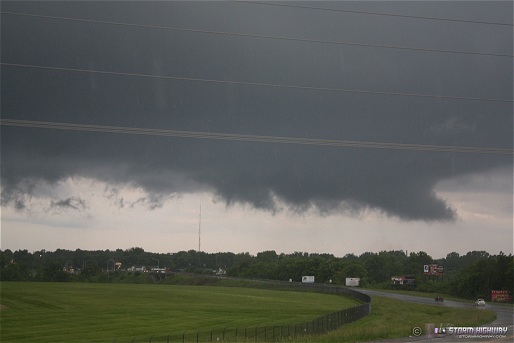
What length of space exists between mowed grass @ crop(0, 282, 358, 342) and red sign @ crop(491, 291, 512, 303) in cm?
3960

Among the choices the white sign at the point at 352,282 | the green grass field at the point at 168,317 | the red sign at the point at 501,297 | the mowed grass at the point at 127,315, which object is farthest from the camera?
the white sign at the point at 352,282

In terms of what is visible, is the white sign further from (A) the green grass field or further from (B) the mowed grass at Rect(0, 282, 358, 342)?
(A) the green grass field

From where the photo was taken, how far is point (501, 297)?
405ft

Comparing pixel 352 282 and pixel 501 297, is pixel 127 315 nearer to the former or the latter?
pixel 501 297

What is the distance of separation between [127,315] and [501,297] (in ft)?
254

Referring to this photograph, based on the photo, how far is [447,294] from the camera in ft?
490

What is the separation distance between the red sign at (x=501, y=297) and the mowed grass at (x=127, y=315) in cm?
3960

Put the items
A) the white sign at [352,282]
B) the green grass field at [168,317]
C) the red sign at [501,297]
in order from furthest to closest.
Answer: the white sign at [352,282]
the red sign at [501,297]
the green grass field at [168,317]

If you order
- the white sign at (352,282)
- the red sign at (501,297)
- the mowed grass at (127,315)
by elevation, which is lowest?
the mowed grass at (127,315)

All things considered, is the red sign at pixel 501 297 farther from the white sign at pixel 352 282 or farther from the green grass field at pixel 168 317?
the white sign at pixel 352 282

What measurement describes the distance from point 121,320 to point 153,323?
5175 mm

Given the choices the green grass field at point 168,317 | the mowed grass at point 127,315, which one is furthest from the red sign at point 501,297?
the mowed grass at point 127,315

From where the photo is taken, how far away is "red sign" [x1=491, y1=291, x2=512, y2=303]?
123 metres

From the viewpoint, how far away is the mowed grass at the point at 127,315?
6316 cm
